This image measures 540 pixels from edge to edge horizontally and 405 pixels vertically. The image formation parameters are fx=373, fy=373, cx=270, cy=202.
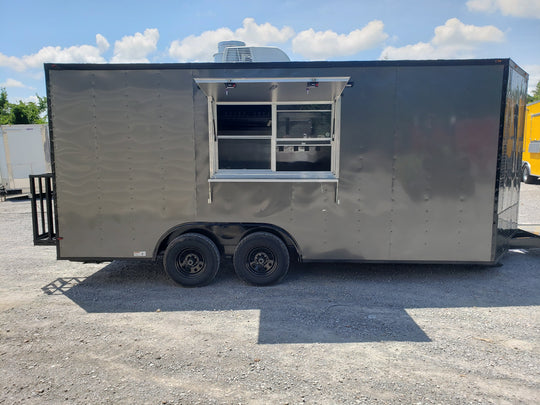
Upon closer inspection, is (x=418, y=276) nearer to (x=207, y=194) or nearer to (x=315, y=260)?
(x=315, y=260)

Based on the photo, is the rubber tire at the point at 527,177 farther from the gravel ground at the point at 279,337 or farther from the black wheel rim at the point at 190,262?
the black wheel rim at the point at 190,262

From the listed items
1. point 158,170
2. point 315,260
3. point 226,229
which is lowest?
point 315,260

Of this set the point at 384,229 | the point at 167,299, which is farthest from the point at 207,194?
the point at 384,229

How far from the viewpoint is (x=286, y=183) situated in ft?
18.4

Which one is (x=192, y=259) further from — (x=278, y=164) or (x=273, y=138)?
(x=273, y=138)

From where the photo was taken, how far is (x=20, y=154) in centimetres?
1580

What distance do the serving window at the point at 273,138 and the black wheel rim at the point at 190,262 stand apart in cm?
119

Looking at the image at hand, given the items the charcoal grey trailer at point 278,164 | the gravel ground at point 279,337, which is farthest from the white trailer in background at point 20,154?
the charcoal grey trailer at point 278,164

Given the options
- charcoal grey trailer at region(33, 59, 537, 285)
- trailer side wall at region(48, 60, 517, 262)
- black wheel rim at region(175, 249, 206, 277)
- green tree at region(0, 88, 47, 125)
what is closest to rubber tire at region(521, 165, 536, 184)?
charcoal grey trailer at region(33, 59, 537, 285)

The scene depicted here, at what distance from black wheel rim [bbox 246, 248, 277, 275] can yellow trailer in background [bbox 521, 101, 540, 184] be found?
47.1 feet

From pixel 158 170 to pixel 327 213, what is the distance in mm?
2625

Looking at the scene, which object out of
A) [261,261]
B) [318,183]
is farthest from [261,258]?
[318,183]

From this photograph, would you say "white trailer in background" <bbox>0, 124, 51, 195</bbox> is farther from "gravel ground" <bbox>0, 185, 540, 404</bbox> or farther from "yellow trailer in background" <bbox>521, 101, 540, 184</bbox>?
"yellow trailer in background" <bbox>521, 101, 540, 184</bbox>

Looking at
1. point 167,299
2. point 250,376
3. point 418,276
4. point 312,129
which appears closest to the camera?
point 250,376
